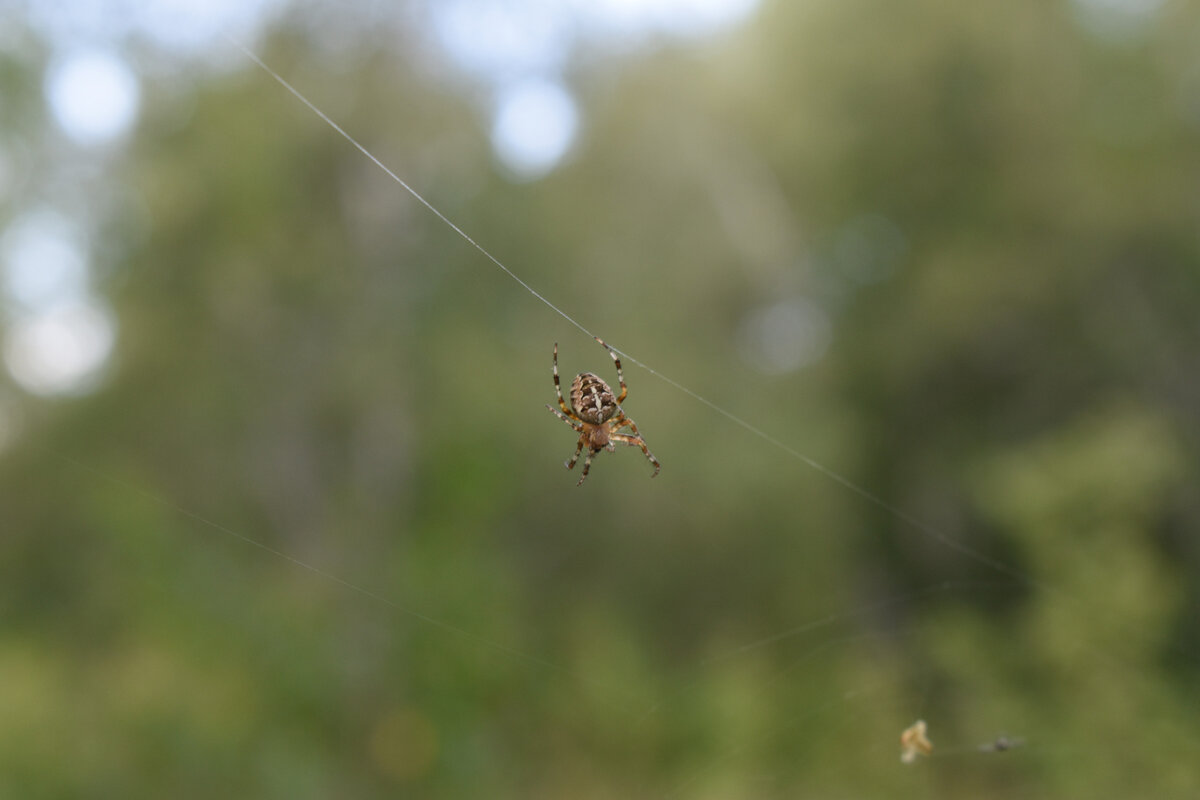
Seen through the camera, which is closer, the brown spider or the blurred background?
the brown spider

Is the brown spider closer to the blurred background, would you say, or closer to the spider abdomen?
the spider abdomen

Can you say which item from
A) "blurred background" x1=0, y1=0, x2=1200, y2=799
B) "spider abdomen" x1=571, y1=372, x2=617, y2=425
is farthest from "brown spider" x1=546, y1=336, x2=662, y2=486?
"blurred background" x1=0, y1=0, x2=1200, y2=799

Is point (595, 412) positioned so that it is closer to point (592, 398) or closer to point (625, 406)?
point (592, 398)

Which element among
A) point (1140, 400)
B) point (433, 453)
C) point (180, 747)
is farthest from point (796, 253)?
point (180, 747)

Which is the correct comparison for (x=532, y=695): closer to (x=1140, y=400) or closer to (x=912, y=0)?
(x=1140, y=400)

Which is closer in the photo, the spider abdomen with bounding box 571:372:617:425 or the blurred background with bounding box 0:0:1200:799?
the spider abdomen with bounding box 571:372:617:425

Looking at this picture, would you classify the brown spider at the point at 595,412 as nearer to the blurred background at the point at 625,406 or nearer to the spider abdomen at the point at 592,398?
the spider abdomen at the point at 592,398
